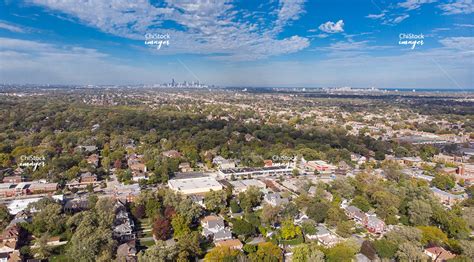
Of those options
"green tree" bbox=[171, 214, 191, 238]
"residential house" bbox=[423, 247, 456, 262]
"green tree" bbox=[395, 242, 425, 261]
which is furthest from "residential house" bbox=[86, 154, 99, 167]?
"residential house" bbox=[423, 247, 456, 262]

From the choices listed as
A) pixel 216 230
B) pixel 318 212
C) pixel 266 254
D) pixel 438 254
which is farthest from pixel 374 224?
pixel 216 230

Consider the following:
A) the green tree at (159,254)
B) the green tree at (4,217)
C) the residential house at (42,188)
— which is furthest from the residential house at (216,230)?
the residential house at (42,188)

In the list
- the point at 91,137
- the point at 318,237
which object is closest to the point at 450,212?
the point at 318,237

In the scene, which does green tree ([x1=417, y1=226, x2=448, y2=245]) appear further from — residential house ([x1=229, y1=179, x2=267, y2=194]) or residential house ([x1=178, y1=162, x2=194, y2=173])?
residential house ([x1=178, y1=162, x2=194, y2=173])

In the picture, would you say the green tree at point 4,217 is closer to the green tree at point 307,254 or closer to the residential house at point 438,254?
the green tree at point 307,254

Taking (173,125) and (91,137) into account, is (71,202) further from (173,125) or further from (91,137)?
(173,125)

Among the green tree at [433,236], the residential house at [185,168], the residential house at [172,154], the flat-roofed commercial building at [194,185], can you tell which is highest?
the green tree at [433,236]
